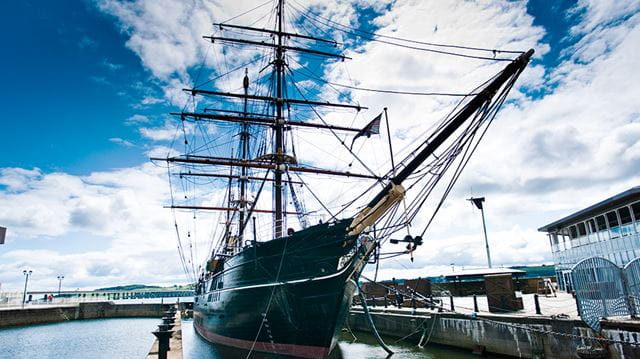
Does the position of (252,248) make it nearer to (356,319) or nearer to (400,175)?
(400,175)

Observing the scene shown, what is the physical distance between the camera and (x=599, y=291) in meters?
9.77

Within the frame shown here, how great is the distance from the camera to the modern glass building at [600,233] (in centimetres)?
1748

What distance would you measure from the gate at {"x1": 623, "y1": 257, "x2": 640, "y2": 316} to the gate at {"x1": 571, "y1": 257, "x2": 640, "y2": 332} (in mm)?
110

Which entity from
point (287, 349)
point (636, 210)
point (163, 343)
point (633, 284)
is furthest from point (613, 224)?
point (163, 343)

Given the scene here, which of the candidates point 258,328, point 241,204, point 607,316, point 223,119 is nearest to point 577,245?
point 607,316

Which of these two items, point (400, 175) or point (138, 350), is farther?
point (138, 350)

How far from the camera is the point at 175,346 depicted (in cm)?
1249

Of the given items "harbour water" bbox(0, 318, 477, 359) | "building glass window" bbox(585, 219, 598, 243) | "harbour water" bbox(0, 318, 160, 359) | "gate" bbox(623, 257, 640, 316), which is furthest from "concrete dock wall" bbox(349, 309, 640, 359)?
"harbour water" bbox(0, 318, 160, 359)

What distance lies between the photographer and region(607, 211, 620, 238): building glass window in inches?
742

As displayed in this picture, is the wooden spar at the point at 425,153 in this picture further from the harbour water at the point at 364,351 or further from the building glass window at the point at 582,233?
the building glass window at the point at 582,233

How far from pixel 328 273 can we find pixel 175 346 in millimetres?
5672

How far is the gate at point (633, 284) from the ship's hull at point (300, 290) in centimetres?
771

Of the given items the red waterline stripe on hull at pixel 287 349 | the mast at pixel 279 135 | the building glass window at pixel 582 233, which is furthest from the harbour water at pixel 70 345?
the building glass window at pixel 582 233

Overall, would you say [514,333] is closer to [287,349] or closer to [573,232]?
[287,349]
